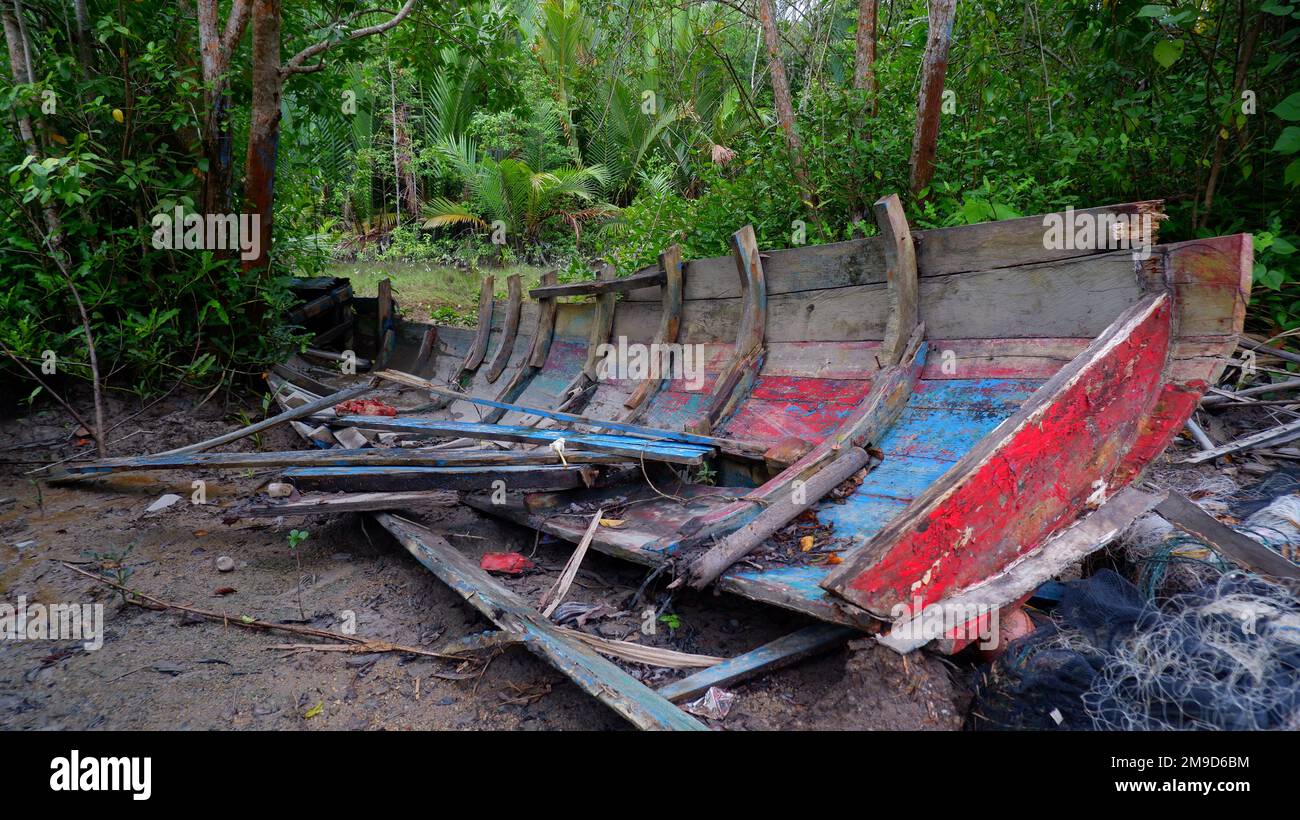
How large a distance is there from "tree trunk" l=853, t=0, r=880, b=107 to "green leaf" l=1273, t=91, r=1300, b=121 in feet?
9.60

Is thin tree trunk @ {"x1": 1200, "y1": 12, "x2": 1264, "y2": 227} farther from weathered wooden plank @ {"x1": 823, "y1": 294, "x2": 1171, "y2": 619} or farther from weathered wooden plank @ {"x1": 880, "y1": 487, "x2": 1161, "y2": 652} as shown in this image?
weathered wooden plank @ {"x1": 880, "y1": 487, "x2": 1161, "y2": 652}

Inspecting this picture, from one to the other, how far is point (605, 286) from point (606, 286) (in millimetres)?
15

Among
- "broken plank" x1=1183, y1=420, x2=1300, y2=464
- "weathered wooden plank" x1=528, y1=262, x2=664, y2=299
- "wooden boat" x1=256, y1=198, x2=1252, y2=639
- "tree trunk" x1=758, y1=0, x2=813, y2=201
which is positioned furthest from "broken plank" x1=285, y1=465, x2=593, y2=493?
"tree trunk" x1=758, y1=0, x2=813, y2=201

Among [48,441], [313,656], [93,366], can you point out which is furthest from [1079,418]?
[48,441]

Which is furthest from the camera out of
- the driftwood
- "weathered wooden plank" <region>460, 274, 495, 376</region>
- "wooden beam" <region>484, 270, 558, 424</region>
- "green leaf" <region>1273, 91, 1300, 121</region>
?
"weathered wooden plank" <region>460, 274, 495, 376</region>

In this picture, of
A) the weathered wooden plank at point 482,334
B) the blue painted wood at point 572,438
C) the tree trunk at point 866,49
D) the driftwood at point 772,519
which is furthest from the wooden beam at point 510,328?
the driftwood at point 772,519

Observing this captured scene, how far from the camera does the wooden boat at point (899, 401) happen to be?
2.19 meters

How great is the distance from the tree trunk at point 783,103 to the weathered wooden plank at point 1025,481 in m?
3.42

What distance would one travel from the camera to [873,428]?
10.2 feet

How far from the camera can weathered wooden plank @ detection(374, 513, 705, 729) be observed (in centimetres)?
Answer: 201

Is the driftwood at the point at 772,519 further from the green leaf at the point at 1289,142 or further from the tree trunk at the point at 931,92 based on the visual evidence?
the tree trunk at the point at 931,92

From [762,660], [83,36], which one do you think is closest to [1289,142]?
[762,660]

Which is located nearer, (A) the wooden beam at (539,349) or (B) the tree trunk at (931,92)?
(B) the tree trunk at (931,92)

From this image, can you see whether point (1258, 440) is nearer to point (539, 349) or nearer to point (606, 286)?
point (606, 286)
